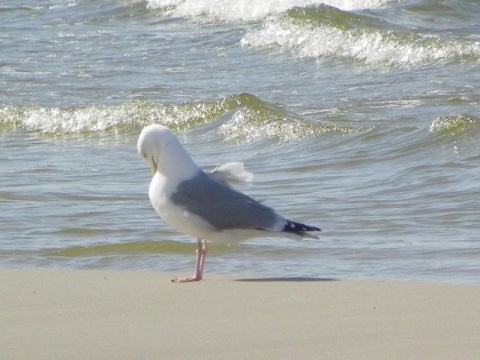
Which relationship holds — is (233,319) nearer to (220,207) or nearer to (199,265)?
(199,265)

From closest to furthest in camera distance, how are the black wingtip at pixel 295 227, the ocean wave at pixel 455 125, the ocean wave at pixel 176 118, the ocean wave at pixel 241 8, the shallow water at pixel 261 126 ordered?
the black wingtip at pixel 295 227, the shallow water at pixel 261 126, the ocean wave at pixel 455 125, the ocean wave at pixel 176 118, the ocean wave at pixel 241 8

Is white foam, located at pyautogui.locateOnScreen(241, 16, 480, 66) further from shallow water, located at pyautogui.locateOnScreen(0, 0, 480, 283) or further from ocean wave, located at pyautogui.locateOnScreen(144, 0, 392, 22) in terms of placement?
ocean wave, located at pyautogui.locateOnScreen(144, 0, 392, 22)

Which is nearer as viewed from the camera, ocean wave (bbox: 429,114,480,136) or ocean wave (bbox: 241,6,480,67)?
ocean wave (bbox: 429,114,480,136)

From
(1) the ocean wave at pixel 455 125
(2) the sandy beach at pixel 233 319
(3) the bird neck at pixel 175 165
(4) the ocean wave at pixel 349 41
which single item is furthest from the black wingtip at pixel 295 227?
(4) the ocean wave at pixel 349 41

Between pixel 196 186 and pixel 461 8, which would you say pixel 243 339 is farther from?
pixel 461 8

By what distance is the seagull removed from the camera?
5.46m

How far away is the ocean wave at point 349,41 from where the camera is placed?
46.1 feet

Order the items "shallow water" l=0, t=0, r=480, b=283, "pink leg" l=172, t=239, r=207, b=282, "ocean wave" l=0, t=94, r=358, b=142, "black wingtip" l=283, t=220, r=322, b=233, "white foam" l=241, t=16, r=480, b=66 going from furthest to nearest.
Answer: "white foam" l=241, t=16, r=480, b=66 < "ocean wave" l=0, t=94, r=358, b=142 < "shallow water" l=0, t=0, r=480, b=283 < "black wingtip" l=283, t=220, r=322, b=233 < "pink leg" l=172, t=239, r=207, b=282

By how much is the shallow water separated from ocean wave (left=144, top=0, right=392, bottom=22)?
5 cm

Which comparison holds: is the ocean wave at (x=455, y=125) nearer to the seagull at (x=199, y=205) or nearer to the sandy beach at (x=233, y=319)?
the seagull at (x=199, y=205)

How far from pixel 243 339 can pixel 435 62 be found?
10.3m

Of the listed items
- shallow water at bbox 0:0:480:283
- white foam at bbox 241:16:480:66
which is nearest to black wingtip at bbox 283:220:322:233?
shallow water at bbox 0:0:480:283

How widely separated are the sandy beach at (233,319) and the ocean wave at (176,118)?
5341mm

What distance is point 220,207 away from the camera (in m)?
5.52
